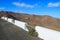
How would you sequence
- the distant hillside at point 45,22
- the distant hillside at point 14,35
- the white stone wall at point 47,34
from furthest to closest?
1. the distant hillside at point 45,22
2. the distant hillside at point 14,35
3. the white stone wall at point 47,34

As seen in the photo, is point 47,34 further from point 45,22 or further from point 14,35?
point 45,22

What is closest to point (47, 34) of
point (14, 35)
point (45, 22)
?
point (14, 35)

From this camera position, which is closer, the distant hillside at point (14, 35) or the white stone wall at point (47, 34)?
the white stone wall at point (47, 34)

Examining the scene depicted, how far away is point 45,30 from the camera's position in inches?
642

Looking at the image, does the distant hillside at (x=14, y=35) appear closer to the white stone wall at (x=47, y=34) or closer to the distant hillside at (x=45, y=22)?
the white stone wall at (x=47, y=34)

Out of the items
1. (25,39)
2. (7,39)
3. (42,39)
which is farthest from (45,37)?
(7,39)

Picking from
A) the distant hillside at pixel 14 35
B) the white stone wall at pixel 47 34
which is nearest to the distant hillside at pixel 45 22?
the distant hillside at pixel 14 35

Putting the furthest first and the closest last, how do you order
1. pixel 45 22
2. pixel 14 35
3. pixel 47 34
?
pixel 45 22 < pixel 14 35 < pixel 47 34

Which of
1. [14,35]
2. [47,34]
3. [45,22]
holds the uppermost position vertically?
[45,22]

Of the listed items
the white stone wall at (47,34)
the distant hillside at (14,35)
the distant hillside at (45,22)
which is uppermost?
the distant hillside at (45,22)

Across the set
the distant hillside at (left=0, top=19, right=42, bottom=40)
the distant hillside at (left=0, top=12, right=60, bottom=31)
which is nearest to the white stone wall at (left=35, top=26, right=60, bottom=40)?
the distant hillside at (left=0, top=19, right=42, bottom=40)

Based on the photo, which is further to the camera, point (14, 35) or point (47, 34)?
point (14, 35)

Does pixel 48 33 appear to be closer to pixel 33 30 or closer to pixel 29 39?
pixel 29 39

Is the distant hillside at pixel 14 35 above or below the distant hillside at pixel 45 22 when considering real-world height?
below
